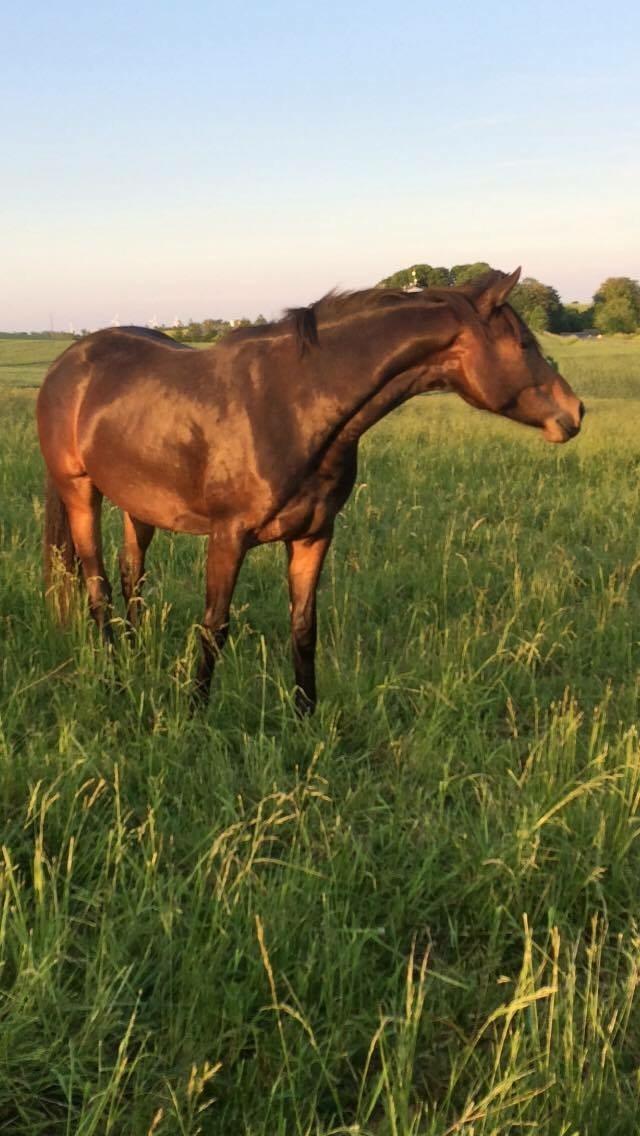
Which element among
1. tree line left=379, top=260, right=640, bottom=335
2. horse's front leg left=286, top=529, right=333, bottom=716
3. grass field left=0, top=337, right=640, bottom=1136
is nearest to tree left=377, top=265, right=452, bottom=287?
horse's front leg left=286, top=529, right=333, bottom=716

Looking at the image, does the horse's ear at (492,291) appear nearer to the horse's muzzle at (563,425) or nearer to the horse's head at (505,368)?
the horse's head at (505,368)

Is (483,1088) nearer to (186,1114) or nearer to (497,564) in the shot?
(186,1114)

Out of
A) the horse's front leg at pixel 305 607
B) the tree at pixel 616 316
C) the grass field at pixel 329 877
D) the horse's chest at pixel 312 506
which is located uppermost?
the tree at pixel 616 316

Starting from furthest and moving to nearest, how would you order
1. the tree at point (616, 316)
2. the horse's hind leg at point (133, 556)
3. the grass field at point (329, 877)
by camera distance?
the tree at point (616, 316), the horse's hind leg at point (133, 556), the grass field at point (329, 877)

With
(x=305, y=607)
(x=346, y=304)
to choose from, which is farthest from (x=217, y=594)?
(x=346, y=304)

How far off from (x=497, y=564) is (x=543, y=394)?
2.45 metres

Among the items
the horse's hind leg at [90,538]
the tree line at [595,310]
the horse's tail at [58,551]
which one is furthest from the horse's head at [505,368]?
the tree line at [595,310]

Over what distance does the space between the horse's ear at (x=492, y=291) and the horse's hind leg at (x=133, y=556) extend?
2057 mm

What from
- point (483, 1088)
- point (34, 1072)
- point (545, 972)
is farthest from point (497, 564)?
point (34, 1072)

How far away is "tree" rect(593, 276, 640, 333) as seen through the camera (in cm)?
5241

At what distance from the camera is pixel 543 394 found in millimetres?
2680

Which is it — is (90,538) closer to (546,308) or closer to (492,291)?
(492,291)

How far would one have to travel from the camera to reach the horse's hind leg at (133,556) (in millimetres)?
3891

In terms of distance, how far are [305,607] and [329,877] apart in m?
1.35
